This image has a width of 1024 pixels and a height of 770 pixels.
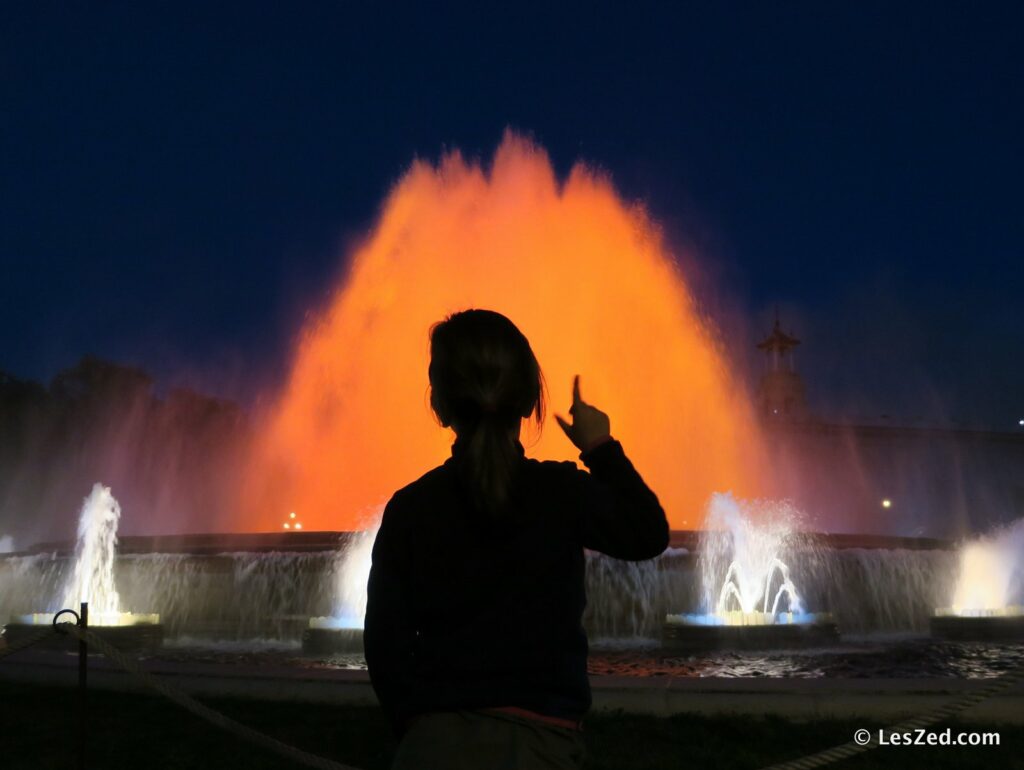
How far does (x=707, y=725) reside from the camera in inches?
234

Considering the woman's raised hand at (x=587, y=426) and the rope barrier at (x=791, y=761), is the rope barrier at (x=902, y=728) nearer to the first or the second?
the rope barrier at (x=791, y=761)

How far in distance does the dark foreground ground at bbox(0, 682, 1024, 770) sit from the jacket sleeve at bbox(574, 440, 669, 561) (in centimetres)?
344

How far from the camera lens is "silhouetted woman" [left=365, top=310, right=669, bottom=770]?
1.90m

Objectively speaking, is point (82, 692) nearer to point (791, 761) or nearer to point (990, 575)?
point (791, 761)

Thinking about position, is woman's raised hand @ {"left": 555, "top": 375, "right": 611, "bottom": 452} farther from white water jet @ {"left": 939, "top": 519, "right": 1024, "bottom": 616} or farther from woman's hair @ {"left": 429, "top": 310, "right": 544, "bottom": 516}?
white water jet @ {"left": 939, "top": 519, "right": 1024, "bottom": 616}

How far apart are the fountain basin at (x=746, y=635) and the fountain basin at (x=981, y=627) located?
7.33ft

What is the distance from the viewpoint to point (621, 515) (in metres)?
2.03

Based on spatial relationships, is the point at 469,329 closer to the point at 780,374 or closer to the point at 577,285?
the point at 577,285

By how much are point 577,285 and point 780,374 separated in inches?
2816

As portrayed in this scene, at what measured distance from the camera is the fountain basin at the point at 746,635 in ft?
36.7

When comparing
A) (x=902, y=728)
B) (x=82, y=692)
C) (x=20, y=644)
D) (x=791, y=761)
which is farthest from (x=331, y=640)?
(x=902, y=728)

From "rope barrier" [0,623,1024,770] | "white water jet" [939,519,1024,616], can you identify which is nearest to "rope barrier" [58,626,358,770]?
"rope barrier" [0,623,1024,770]

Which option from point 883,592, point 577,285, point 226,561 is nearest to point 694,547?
point 883,592

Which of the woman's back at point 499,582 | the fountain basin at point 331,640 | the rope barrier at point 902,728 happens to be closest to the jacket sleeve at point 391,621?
the woman's back at point 499,582
